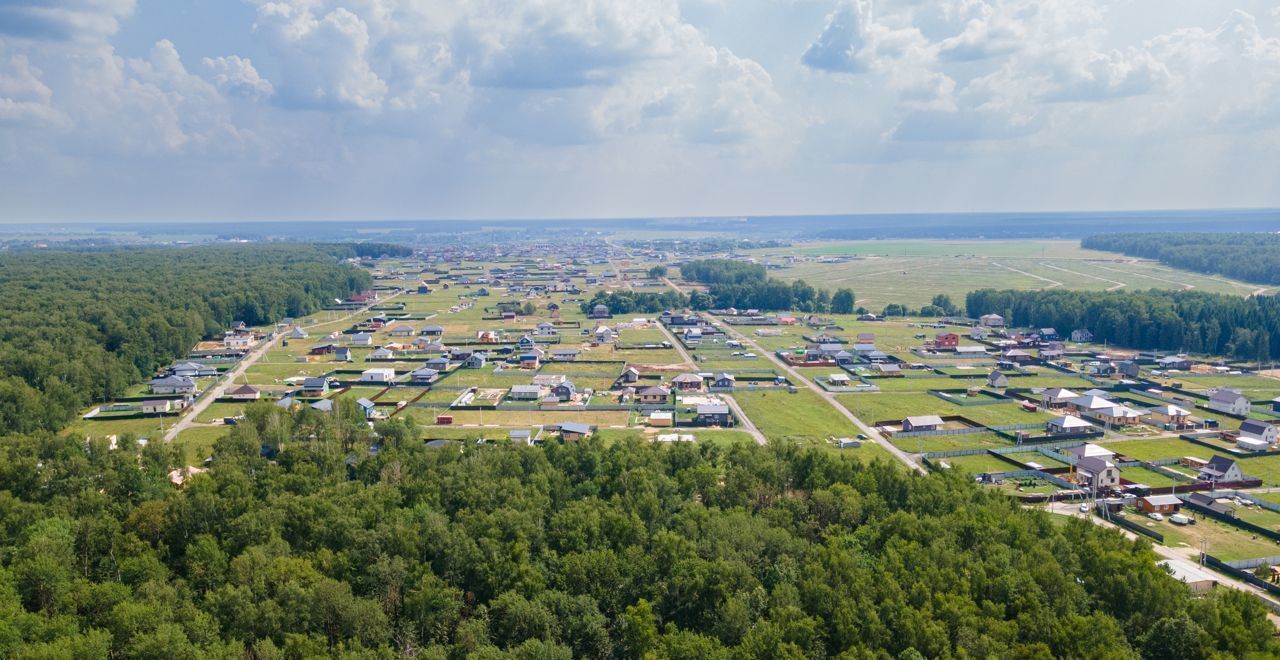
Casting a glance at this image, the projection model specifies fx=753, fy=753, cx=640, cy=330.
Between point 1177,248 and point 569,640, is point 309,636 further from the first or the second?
point 1177,248

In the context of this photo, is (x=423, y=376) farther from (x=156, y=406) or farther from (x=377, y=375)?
(x=156, y=406)

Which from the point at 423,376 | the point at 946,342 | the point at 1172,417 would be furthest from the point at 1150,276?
the point at 423,376

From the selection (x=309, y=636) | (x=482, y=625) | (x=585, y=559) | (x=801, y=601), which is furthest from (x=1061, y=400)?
(x=309, y=636)

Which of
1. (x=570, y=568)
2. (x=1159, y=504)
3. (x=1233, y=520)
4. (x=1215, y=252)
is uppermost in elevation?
(x=1215, y=252)

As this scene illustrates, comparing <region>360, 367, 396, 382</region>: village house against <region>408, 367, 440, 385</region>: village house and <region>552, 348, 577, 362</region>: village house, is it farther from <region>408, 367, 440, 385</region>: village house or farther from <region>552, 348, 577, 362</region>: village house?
<region>552, 348, 577, 362</region>: village house

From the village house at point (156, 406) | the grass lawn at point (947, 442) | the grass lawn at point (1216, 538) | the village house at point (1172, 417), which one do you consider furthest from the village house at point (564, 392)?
the village house at point (1172, 417)

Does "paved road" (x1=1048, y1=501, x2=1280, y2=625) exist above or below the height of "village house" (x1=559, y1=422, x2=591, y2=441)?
below

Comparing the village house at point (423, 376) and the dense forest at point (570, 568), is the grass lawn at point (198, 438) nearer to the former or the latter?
the dense forest at point (570, 568)

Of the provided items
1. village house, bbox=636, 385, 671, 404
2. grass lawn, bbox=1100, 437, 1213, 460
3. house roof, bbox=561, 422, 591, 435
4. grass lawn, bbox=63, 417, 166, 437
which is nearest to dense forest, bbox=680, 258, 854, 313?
village house, bbox=636, 385, 671, 404
